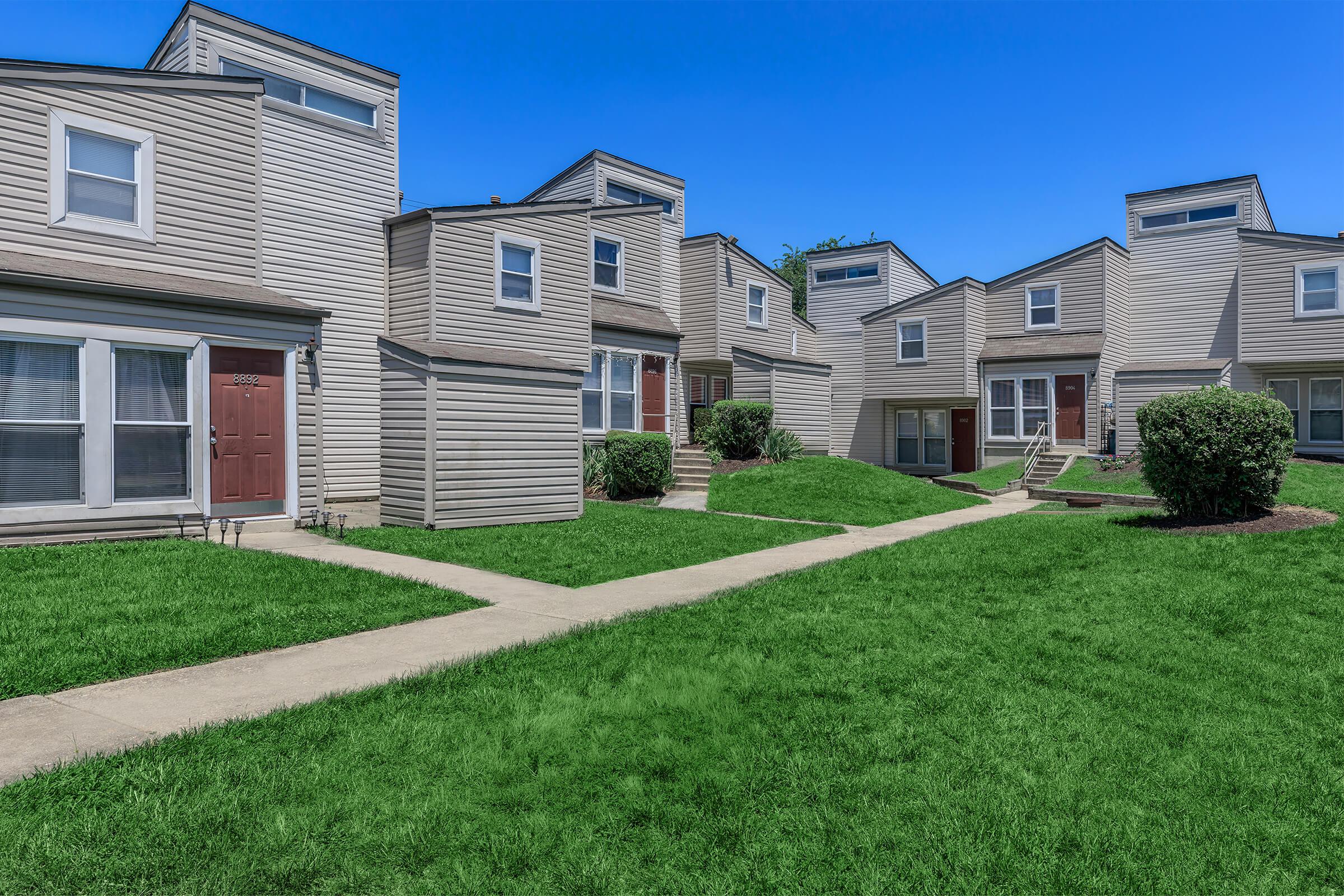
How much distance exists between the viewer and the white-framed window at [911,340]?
28781 mm

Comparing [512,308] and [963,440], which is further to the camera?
[963,440]

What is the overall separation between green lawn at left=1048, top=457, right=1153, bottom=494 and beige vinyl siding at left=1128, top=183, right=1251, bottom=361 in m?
6.90

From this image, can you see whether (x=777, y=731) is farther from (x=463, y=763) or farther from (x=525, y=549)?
(x=525, y=549)

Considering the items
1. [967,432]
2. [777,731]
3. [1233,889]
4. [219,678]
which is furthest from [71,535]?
[967,432]

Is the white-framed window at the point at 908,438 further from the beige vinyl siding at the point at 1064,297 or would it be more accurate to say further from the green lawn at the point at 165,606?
the green lawn at the point at 165,606

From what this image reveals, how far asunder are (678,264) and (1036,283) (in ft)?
39.6

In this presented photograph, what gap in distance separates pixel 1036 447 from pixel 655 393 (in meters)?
11.7

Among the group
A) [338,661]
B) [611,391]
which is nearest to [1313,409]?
[611,391]

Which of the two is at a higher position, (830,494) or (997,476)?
(997,476)

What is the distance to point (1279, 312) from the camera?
2394cm

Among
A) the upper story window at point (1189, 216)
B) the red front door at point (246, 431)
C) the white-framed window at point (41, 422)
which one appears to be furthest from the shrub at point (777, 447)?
the upper story window at point (1189, 216)

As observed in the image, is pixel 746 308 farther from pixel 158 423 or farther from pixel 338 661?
pixel 338 661

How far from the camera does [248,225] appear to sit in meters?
12.9

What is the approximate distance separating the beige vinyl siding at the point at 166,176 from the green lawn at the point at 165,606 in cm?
436
